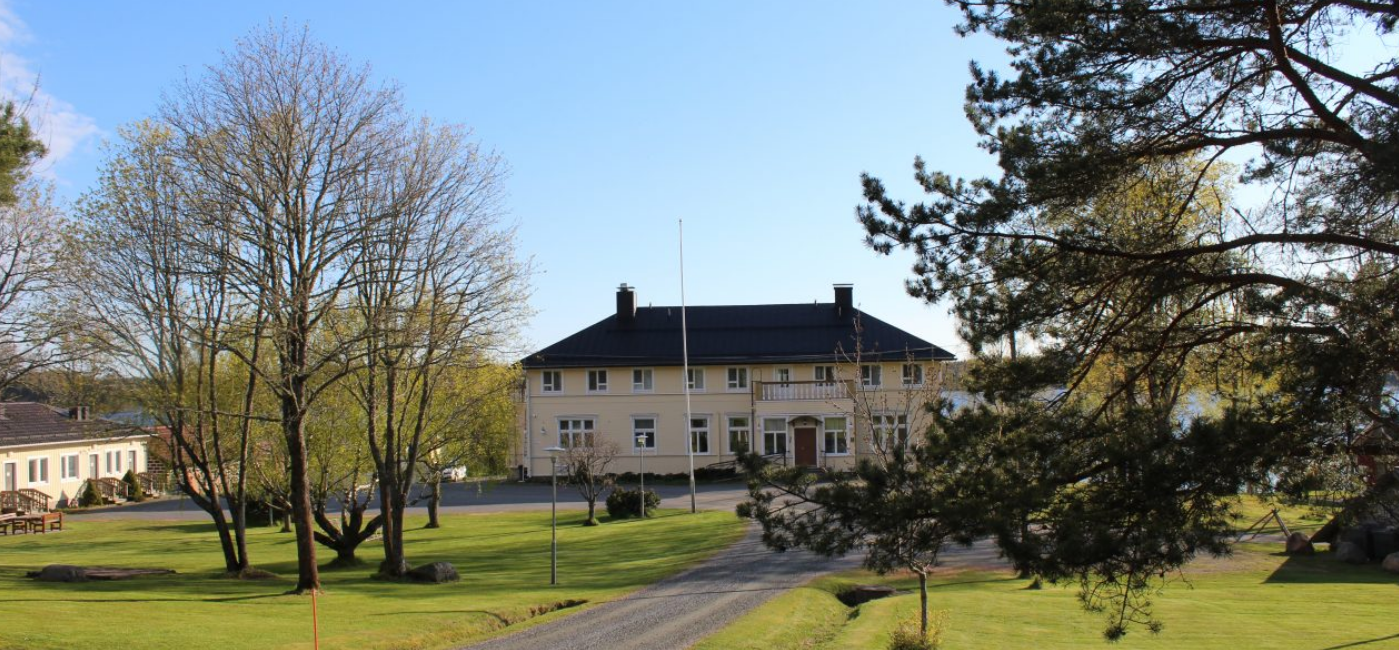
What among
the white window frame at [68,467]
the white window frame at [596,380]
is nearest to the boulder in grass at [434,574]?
the white window frame at [596,380]

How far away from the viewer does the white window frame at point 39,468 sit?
44562 millimetres

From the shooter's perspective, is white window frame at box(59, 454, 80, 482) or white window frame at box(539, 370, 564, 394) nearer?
white window frame at box(59, 454, 80, 482)

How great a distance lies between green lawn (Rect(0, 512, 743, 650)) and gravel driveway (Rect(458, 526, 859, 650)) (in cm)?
100

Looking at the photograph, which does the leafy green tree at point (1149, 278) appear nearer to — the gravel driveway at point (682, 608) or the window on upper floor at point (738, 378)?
the gravel driveway at point (682, 608)

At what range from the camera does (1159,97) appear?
33.2 feet

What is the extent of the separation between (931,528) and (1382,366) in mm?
4350

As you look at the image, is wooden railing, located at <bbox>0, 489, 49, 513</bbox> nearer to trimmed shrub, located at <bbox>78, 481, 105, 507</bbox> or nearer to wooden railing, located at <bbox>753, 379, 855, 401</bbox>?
trimmed shrub, located at <bbox>78, 481, 105, 507</bbox>

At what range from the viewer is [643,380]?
53.0 meters

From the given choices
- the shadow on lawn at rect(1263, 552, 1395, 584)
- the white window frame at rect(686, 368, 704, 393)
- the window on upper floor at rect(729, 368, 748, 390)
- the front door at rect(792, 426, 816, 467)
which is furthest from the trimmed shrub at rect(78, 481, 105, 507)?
the shadow on lawn at rect(1263, 552, 1395, 584)

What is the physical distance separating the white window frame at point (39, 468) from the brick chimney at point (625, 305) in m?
28.1

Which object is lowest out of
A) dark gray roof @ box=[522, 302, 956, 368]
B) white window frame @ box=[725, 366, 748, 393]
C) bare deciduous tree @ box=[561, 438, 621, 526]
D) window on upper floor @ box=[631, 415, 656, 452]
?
bare deciduous tree @ box=[561, 438, 621, 526]

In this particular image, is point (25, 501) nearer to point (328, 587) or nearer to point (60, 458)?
point (60, 458)

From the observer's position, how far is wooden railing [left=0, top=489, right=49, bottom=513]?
40594 mm

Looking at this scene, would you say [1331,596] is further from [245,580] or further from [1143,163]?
[245,580]
